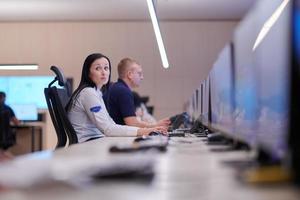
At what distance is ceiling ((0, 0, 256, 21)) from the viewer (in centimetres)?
695

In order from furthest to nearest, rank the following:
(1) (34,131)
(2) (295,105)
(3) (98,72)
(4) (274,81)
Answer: (1) (34,131) < (3) (98,72) < (4) (274,81) < (2) (295,105)

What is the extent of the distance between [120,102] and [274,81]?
2416mm

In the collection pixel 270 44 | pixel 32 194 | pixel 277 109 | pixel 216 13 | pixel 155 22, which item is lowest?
pixel 32 194

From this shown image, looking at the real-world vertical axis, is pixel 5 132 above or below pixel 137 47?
below

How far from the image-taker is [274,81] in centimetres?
98

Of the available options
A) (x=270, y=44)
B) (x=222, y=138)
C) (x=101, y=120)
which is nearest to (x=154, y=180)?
(x=270, y=44)

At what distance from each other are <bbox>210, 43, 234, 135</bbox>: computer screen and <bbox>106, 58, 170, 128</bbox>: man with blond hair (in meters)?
0.89

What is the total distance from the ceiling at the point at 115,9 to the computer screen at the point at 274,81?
550 cm

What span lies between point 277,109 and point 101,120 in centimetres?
191

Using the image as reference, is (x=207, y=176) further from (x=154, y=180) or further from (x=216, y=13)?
(x=216, y=13)

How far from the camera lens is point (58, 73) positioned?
297cm

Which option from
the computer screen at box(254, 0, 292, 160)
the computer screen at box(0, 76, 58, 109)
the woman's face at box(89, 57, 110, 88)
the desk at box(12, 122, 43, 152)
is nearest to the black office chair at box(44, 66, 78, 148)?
the woman's face at box(89, 57, 110, 88)

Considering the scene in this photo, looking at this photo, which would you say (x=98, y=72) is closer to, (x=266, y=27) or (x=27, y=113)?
(x=266, y=27)

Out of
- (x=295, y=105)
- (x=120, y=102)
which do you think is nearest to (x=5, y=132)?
(x=120, y=102)
